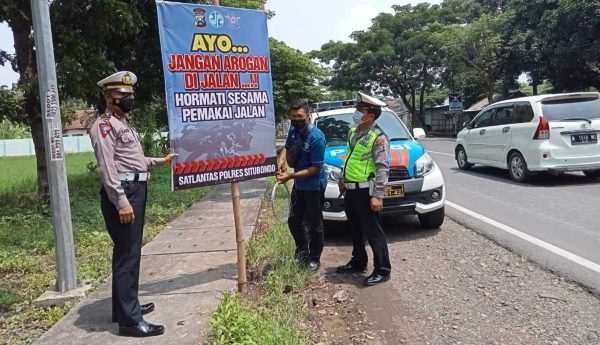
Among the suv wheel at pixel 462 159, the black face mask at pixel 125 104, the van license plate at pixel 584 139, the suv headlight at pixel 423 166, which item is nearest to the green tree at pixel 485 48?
the suv wheel at pixel 462 159

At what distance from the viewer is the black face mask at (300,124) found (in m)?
4.86

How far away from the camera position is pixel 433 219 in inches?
257

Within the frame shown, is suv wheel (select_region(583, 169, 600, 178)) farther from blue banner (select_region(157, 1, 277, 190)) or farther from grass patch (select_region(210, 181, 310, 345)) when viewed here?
blue banner (select_region(157, 1, 277, 190))

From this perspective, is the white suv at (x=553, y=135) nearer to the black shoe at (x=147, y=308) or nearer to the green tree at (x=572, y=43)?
the black shoe at (x=147, y=308)

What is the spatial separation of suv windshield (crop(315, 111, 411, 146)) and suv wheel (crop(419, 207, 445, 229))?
3.79ft

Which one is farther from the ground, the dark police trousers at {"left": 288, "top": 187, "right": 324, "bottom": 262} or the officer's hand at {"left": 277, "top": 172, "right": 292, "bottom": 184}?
the officer's hand at {"left": 277, "top": 172, "right": 292, "bottom": 184}

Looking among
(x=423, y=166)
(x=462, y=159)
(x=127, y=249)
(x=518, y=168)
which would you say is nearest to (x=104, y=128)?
(x=127, y=249)

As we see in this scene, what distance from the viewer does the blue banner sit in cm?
399

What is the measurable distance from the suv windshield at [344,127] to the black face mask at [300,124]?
206 cm

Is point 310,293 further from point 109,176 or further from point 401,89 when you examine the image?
point 401,89

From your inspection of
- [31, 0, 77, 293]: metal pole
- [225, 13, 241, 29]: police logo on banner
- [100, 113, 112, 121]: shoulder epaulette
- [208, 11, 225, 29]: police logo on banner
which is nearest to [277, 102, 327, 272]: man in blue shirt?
[225, 13, 241, 29]: police logo on banner

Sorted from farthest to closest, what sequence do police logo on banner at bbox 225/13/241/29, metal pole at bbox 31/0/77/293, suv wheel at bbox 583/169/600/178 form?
suv wheel at bbox 583/169/600/178 < metal pole at bbox 31/0/77/293 < police logo on banner at bbox 225/13/241/29

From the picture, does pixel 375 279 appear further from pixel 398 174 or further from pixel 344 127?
pixel 344 127

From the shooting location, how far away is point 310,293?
465 cm
